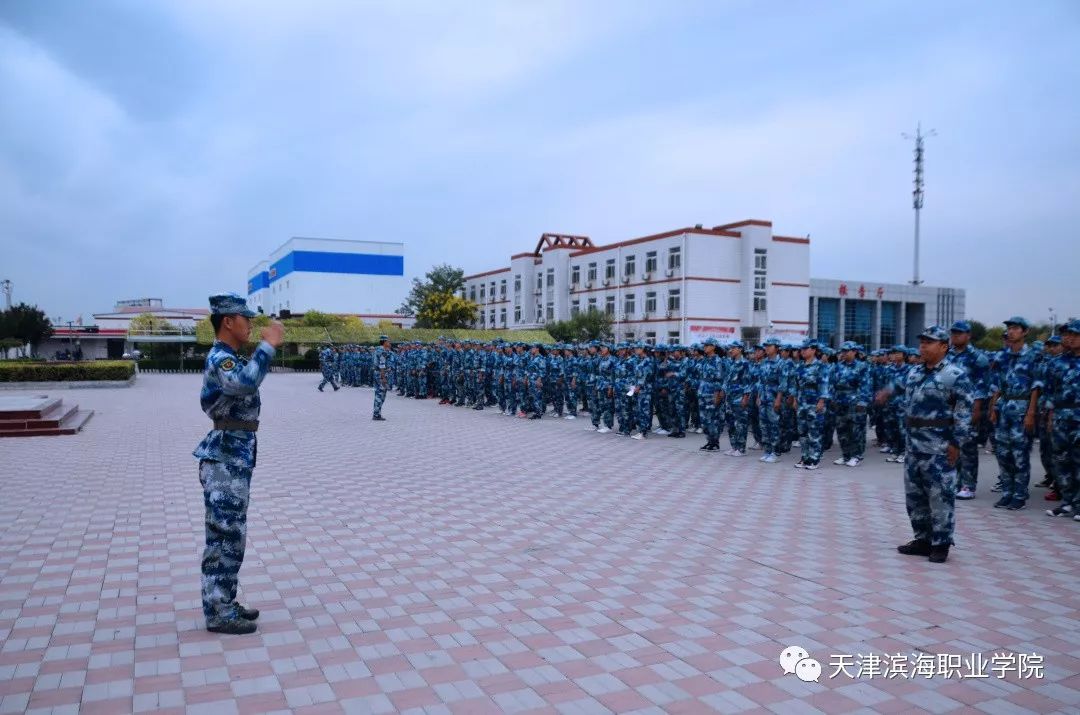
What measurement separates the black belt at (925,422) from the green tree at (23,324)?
51.4 m

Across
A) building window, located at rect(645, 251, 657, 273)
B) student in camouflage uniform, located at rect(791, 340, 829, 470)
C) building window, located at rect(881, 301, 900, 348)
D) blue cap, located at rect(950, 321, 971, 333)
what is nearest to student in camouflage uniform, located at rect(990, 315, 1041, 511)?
blue cap, located at rect(950, 321, 971, 333)

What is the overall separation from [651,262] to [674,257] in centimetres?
184

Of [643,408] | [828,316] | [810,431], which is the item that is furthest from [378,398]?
[828,316]

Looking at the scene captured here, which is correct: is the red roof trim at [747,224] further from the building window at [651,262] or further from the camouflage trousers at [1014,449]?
the camouflage trousers at [1014,449]

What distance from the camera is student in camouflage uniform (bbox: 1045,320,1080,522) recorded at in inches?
271

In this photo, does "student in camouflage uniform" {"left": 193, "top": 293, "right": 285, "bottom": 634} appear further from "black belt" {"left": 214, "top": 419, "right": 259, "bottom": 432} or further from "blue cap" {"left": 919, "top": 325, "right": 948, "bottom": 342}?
"blue cap" {"left": 919, "top": 325, "right": 948, "bottom": 342}

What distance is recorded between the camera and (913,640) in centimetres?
395

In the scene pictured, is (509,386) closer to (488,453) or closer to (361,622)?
(488,453)

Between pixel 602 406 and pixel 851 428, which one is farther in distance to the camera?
pixel 602 406

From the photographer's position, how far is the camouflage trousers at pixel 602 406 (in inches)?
548

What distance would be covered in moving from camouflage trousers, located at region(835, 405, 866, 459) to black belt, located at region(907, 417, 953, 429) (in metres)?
5.23

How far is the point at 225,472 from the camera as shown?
3984mm

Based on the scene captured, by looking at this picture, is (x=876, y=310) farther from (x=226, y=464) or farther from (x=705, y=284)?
(x=226, y=464)

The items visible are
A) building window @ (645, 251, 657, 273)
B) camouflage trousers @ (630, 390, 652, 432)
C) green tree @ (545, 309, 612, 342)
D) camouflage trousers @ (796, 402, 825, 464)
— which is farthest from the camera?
building window @ (645, 251, 657, 273)
